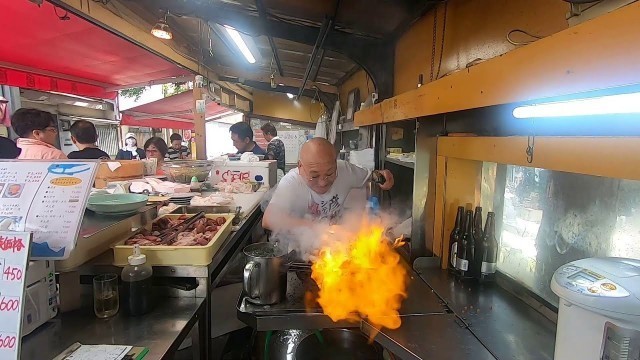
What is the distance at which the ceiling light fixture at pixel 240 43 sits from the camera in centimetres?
407

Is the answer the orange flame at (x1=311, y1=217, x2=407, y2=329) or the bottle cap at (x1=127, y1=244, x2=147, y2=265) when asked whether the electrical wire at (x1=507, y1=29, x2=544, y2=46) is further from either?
the bottle cap at (x1=127, y1=244, x2=147, y2=265)

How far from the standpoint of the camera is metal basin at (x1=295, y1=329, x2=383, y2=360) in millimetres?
1769

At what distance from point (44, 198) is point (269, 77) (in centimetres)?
612

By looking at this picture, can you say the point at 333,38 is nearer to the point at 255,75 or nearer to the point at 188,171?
the point at 188,171

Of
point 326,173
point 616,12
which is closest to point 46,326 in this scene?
point 326,173

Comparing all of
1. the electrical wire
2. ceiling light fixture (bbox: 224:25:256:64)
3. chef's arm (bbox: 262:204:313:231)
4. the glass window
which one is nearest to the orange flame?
chef's arm (bbox: 262:204:313:231)

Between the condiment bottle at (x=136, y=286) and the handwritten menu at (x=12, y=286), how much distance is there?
412 mm

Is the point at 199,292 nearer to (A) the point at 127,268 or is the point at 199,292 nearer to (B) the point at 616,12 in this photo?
(A) the point at 127,268

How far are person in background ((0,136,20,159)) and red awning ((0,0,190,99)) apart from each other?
31.7 inches

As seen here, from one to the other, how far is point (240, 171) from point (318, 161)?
1.76 m

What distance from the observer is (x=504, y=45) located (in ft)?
6.04

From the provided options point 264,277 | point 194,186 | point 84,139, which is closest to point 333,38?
point 194,186

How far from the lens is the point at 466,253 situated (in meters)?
1.96

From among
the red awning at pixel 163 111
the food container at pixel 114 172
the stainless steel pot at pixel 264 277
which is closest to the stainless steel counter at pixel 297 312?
the stainless steel pot at pixel 264 277
